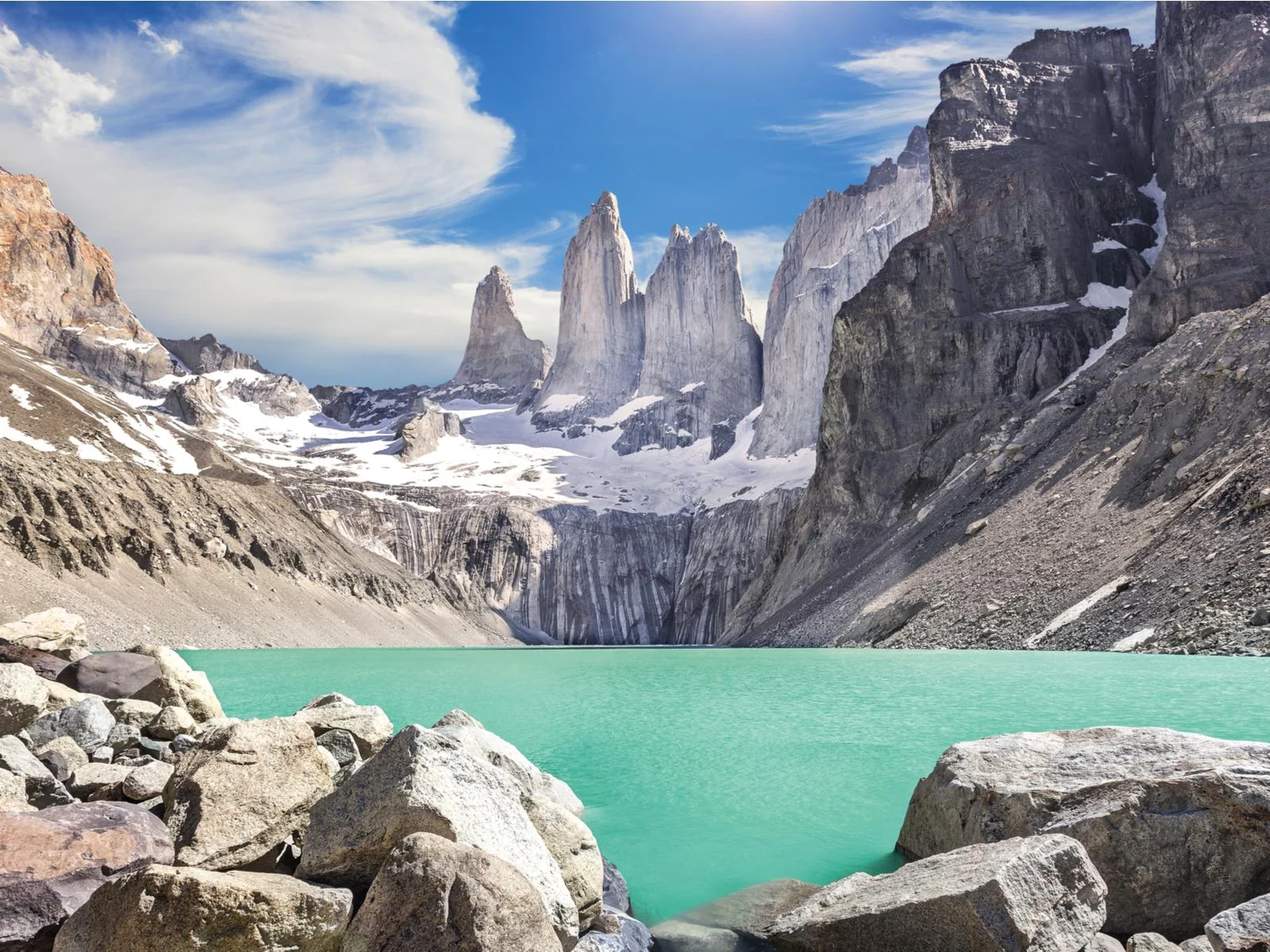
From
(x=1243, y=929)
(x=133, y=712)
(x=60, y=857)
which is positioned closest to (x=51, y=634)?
(x=133, y=712)

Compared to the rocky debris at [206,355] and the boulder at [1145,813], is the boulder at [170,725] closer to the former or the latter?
the boulder at [1145,813]

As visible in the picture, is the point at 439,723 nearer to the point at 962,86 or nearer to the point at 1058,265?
the point at 1058,265

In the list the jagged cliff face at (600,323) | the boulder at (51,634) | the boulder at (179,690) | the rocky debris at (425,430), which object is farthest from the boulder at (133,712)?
the jagged cliff face at (600,323)

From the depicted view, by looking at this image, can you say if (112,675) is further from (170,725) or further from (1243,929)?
(1243,929)

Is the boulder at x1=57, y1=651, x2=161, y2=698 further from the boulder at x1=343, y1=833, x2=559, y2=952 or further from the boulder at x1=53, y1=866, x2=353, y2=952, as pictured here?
the boulder at x1=343, y1=833, x2=559, y2=952

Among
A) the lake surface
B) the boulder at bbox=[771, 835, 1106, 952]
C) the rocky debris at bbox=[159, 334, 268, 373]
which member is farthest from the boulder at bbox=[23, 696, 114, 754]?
the rocky debris at bbox=[159, 334, 268, 373]
